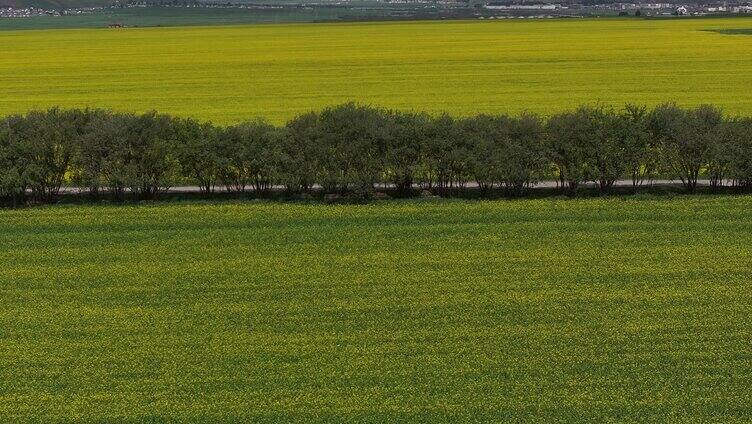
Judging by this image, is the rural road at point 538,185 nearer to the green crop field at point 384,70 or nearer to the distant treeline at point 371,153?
the distant treeline at point 371,153

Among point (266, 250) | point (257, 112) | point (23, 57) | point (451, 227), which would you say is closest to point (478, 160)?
point (451, 227)

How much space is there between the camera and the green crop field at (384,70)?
43188 millimetres

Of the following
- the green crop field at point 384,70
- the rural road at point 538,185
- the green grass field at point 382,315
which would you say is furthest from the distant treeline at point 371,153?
the green crop field at point 384,70

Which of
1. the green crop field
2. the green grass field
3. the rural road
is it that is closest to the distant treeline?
the rural road

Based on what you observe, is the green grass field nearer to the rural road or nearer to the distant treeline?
the distant treeline

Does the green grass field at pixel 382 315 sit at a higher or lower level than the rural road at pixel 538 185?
lower

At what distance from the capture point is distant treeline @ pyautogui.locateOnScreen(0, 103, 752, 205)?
25062 millimetres

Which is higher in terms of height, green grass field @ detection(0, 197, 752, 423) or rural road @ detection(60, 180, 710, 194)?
rural road @ detection(60, 180, 710, 194)

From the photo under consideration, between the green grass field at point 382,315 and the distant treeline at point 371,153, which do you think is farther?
the distant treeline at point 371,153

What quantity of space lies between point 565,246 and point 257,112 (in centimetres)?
2526

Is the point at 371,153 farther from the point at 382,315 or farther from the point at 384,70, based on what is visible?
the point at 384,70

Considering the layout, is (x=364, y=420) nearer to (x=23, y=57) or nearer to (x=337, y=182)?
(x=337, y=182)

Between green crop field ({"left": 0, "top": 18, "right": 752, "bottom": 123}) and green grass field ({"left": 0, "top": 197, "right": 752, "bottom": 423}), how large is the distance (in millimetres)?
18410

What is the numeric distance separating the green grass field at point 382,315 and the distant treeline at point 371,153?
2.32m
